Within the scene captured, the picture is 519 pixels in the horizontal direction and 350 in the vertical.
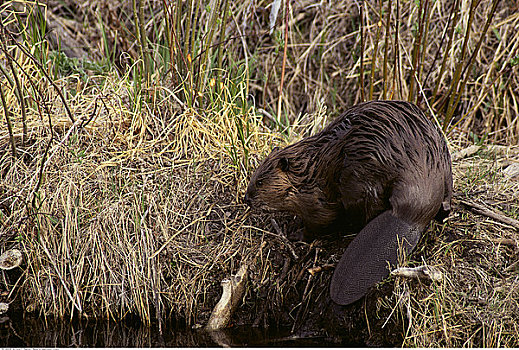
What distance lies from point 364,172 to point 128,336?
109 centimetres

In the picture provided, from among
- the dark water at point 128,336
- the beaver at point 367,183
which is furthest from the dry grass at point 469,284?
the dark water at point 128,336

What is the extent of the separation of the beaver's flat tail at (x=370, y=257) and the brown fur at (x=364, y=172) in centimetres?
5

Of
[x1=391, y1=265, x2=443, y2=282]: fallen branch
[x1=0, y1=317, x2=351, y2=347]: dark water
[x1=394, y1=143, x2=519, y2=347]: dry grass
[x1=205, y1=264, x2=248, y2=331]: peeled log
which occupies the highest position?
[x1=391, y1=265, x2=443, y2=282]: fallen branch

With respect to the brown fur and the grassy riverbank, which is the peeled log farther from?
the brown fur

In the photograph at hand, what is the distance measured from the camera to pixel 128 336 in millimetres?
2361

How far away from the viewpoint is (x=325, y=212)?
241cm

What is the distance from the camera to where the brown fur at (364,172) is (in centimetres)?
217

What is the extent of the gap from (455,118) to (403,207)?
220cm

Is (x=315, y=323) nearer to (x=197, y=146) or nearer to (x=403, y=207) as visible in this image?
(x=403, y=207)

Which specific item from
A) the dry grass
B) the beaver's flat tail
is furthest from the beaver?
the dry grass

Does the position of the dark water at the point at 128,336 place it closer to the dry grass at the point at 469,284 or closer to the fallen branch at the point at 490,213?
the dry grass at the point at 469,284

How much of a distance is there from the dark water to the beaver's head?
0.50 m

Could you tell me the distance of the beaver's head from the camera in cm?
248

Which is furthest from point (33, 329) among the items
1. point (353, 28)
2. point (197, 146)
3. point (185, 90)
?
point (353, 28)
